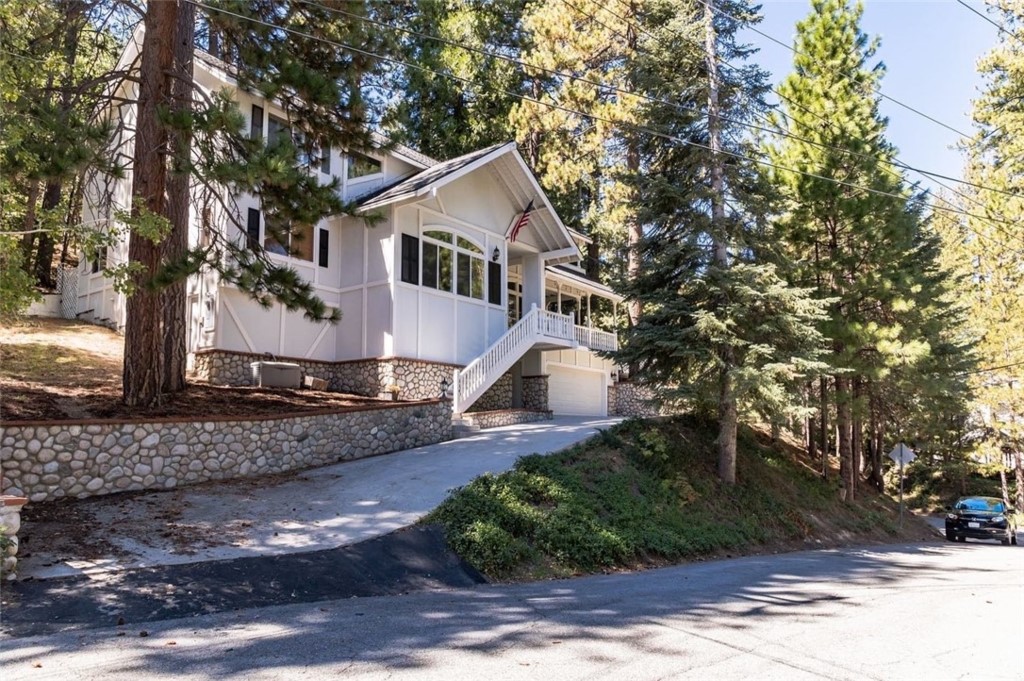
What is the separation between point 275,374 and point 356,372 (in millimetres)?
2436

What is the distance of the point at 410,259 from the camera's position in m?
19.0

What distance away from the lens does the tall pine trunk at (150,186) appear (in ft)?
39.9

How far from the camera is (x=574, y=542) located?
1007 cm

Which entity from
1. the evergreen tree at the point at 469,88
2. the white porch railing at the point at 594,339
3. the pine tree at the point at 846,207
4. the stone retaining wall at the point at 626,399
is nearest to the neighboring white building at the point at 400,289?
the white porch railing at the point at 594,339

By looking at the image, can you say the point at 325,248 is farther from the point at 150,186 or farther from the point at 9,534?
the point at 9,534

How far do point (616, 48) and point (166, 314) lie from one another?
2253cm

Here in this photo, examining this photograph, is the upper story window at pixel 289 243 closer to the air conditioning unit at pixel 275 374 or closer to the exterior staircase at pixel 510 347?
the air conditioning unit at pixel 275 374

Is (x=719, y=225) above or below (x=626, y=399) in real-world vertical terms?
above

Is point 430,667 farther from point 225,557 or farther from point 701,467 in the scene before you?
point 701,467

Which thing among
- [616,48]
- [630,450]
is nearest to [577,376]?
[630,450]

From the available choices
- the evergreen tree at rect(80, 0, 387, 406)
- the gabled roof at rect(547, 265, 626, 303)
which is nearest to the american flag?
the gabled roof at rect(547, 265, 626, 303)

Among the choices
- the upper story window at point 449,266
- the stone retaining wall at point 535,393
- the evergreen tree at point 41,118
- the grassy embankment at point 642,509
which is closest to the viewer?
the evergreen tree at point 41,118

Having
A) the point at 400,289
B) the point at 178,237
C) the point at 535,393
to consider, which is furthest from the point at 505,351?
the point at 178,237

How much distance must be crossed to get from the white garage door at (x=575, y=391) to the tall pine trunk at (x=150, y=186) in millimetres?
14437
